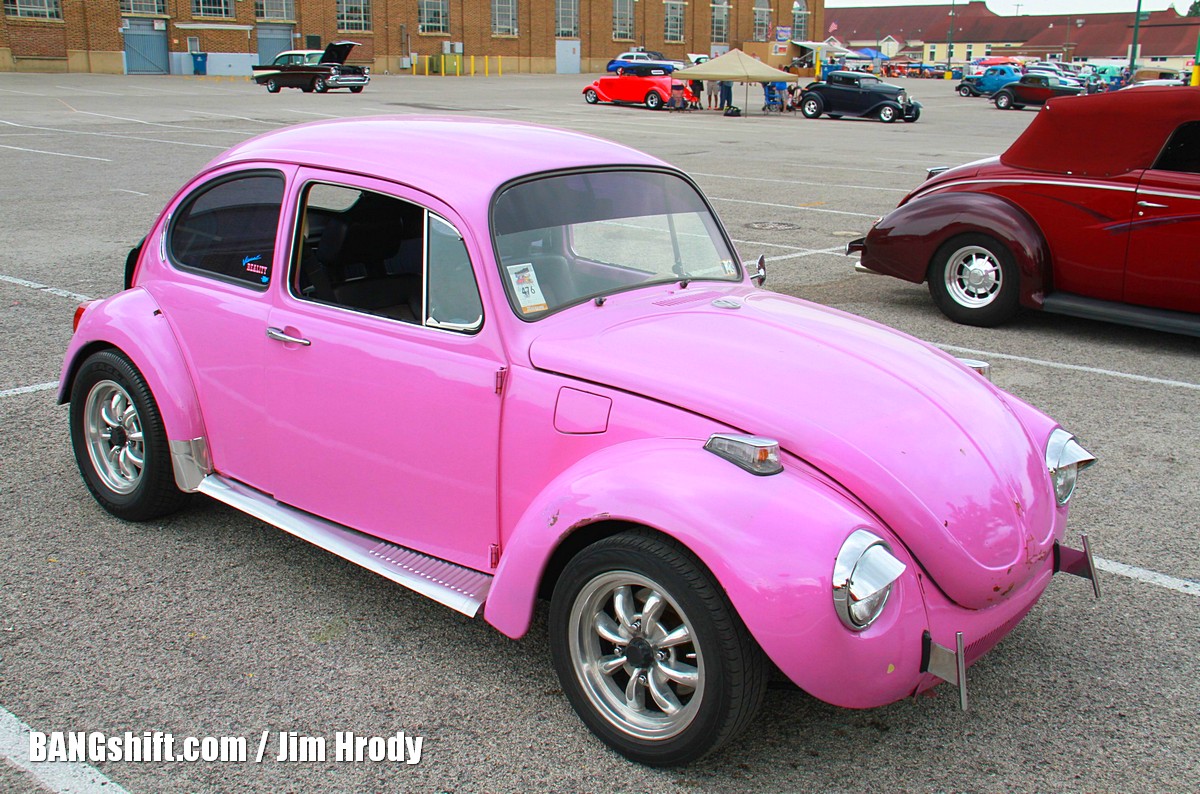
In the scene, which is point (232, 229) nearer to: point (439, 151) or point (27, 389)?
point (439, 151)

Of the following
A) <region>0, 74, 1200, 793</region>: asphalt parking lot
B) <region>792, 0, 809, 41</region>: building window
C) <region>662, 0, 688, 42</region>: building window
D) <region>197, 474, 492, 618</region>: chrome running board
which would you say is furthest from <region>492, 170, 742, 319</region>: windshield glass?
<region>792, 0, 809, 41</region>: building window

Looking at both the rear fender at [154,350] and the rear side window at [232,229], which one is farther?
the rear fender at [154,350]

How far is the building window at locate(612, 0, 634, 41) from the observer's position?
245 ft

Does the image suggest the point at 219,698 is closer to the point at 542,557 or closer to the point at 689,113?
the point at 542,557

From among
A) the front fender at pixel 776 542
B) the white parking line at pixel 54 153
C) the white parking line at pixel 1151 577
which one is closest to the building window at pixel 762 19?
the white parking line at pixel 54 153

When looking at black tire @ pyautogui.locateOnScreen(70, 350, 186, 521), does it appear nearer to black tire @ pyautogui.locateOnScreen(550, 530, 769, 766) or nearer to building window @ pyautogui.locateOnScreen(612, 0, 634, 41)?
black tire @ pyautogui.locateOnScreen(550, 530, 769, 766)

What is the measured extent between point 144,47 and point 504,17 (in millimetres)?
23028

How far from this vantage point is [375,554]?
12.1 feet

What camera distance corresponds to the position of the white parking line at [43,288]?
851 cm

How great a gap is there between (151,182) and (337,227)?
12.8m

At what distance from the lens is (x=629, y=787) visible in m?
2.95

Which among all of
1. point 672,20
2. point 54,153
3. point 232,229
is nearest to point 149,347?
point 232,229

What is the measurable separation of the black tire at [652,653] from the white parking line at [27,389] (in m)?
4.51

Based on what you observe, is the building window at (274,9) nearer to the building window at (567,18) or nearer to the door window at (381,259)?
the building window at (567,18)
